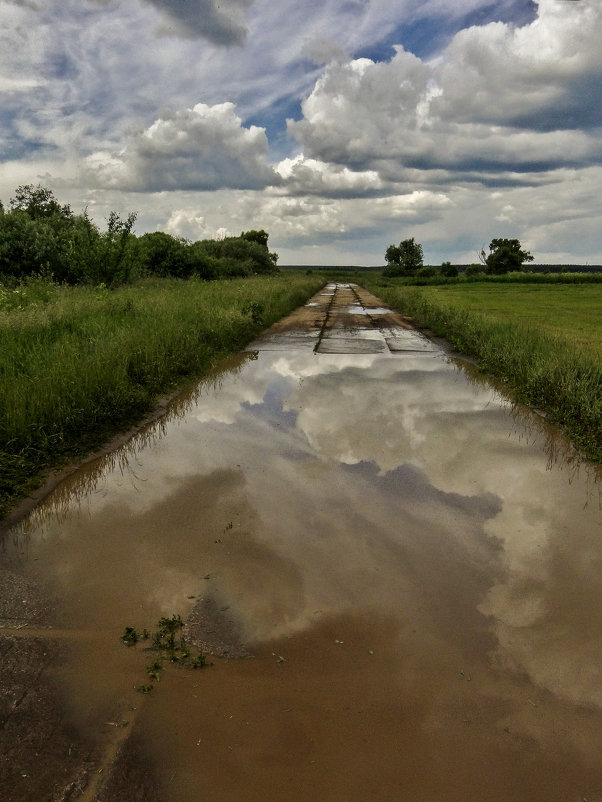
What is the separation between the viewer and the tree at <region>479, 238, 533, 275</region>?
106562 mm

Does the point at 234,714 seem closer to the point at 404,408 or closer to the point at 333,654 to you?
the point at 333,654

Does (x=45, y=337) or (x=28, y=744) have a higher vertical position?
(x=45, y=337)

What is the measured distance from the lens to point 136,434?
679 cm

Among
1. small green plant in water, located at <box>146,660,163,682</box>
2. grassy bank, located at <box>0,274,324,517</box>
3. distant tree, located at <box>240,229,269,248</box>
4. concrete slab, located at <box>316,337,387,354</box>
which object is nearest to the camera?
small green plant in water, located at <box>146,660,163,682</box>

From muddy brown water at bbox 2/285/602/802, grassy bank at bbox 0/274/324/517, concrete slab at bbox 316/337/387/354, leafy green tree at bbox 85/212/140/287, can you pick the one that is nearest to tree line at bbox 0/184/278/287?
leafy green tree at bbox 85/212/140/287

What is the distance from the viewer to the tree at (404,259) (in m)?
115

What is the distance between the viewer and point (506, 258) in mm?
107000

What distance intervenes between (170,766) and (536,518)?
12.0ft

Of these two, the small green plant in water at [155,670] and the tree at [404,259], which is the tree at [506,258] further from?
the small green plant in water at [155,670]

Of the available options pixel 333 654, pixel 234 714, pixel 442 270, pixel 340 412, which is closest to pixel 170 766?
pixel 234 714

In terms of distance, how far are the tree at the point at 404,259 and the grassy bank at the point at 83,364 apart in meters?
105

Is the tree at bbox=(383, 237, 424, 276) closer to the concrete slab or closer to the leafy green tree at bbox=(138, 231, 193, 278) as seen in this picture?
the leafy green tree at bbox=(138, 231, 193, 278)

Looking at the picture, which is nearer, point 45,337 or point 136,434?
point 136,434

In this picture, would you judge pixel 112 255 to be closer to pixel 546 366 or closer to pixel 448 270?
pixel 546 366
